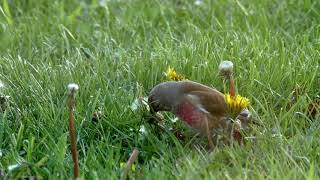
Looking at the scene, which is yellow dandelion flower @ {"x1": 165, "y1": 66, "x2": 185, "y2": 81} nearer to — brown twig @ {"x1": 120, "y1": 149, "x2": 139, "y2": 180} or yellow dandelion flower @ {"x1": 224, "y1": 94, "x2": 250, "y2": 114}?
yellow dandelion flower @ {"x1": 224, "y1": 94, "x2": 250, "y2": 114}

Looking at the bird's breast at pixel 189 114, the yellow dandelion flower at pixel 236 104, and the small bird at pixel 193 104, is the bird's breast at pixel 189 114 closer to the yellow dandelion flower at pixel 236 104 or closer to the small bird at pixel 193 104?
the small bird at pixel 193 104

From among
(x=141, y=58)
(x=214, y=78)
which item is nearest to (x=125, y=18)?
(x=141, y=58)

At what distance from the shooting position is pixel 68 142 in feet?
11.0

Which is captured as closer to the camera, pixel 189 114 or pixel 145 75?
pixel 189 114

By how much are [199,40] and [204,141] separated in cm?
108

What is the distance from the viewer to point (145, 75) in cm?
385

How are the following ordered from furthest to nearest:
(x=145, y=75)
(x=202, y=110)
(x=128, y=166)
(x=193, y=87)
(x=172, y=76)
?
(x=145, y=75) < (x=172, y=76) < (x=193, y=87) < (x=202, y=110) < (x=128, y=166)

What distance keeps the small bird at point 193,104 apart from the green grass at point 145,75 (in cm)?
10

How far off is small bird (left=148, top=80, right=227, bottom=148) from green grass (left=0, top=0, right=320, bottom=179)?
0.32 feet

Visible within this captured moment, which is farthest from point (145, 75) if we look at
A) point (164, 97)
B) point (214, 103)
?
point (214, 103)

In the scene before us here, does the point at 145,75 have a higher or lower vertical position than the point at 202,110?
Answer: lower

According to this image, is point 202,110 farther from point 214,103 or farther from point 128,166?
point 128,166

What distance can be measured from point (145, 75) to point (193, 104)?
2.20ft

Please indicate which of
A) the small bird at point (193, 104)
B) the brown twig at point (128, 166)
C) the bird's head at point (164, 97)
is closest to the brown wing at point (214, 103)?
the small bird at point (193, 104)
